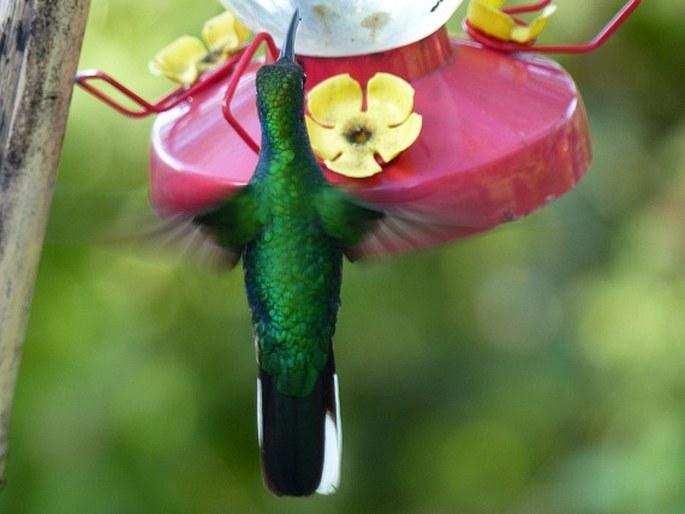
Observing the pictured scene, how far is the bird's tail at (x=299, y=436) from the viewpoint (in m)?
2.05

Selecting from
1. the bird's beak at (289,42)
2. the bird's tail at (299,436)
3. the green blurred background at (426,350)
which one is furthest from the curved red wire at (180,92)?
the green blurred background at (426,350)

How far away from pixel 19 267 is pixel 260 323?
401 millimetres

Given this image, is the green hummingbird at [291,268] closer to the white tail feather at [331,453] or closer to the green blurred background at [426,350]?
the white tail feather at [331,453]

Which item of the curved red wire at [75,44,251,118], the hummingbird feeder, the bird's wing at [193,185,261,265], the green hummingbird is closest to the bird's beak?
the green hummingbird

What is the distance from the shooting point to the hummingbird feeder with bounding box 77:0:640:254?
1.84 m

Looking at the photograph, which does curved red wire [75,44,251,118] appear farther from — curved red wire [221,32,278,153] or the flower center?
the flower center

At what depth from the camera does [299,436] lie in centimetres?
205

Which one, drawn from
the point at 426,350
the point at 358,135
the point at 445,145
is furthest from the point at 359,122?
the point at 426,350

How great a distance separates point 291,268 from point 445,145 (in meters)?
0.31

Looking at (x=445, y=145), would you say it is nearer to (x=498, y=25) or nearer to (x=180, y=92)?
(x=498, y=25)

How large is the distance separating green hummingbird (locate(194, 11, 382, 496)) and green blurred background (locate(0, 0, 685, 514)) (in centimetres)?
139

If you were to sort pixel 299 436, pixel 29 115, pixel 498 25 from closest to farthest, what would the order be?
pixel 29 115 < pixel 299 436 < pixel 498 25

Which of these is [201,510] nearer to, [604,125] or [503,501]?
[503,501]

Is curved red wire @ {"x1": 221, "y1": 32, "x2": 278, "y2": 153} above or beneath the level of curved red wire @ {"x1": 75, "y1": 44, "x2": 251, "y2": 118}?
above
